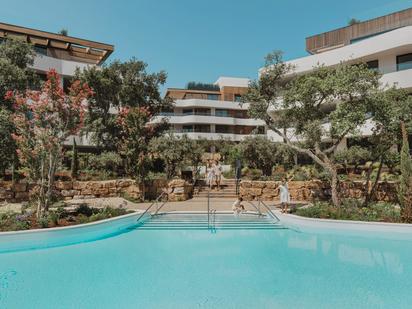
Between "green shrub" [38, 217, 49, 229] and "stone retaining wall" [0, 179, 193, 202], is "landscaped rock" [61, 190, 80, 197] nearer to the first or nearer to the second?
"stone retaining wall" [0, 179, 193, 202]

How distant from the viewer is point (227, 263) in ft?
29.5

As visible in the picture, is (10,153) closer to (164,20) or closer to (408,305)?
(164,20)

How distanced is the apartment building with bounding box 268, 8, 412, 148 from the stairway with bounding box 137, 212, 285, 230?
10.8 meters

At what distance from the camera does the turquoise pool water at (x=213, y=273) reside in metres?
6.59

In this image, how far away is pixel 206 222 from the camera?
13727mm

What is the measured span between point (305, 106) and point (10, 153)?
53.0ft

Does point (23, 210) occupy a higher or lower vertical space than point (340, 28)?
lower

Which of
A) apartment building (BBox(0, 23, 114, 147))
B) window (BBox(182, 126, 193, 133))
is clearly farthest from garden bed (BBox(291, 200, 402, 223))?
window (BBox(182, 126, 193, 133))

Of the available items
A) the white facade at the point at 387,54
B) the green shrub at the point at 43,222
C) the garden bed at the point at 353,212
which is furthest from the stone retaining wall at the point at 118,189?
the white facade at the point at 387,54

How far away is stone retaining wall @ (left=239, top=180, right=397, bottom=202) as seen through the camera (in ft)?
57.9

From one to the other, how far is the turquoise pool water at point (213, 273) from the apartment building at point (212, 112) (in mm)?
30382

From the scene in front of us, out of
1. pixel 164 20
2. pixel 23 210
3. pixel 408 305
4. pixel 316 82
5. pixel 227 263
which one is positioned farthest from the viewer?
pixel 164 20

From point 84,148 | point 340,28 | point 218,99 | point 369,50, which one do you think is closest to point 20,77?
point 84,148

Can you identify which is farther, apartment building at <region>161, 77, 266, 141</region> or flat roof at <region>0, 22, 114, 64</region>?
apartment building at <region>161, 77, 266, 141</region>
